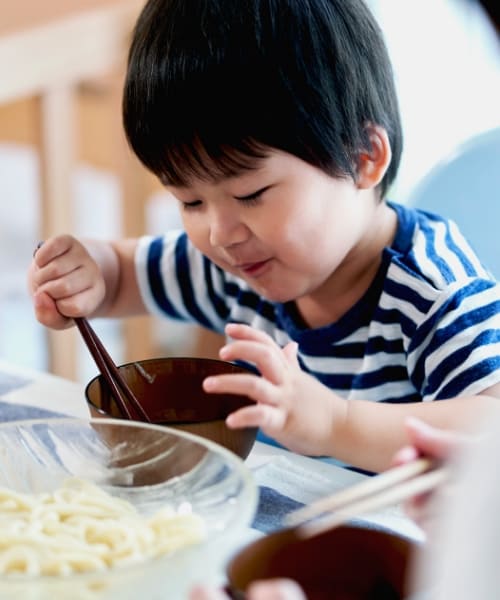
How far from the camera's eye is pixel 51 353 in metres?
1.81

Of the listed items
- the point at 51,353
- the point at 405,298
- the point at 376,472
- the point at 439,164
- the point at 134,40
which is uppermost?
the point at 134,40

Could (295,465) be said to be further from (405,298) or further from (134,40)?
(134,40)

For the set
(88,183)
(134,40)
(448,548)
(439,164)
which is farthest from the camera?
(88,183)

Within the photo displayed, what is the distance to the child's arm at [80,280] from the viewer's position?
98cm

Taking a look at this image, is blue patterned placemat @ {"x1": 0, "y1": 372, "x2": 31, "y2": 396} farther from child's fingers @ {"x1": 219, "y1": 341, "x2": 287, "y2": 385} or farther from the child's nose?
child's fingers @ {"x1": 219, "y1": 341, "x2": 287, "y2": 385}

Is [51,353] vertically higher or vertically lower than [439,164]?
lower

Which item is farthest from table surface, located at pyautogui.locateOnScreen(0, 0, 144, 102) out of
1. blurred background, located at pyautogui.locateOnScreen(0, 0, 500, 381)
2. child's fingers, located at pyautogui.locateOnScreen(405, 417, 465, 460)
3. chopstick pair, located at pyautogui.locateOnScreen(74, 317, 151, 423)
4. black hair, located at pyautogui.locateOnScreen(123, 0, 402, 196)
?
child's fingers, located at pyautogui.locateOnScreen(405, 417, 465, 460)

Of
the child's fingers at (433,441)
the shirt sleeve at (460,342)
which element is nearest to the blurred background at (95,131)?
the shirt sleeve at (460,342)

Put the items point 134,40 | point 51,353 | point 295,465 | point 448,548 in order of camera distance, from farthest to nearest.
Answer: point 51,353 < point 134,40 < point 295,465 < point 448,548

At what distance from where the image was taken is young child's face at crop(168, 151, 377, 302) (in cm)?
88

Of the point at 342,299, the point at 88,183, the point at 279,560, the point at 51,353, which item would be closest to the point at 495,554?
the point at 279,560

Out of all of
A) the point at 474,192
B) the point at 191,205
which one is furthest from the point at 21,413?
the point at 474,192

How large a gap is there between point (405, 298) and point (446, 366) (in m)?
0.11

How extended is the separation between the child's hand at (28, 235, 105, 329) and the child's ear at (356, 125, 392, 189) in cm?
31
